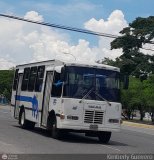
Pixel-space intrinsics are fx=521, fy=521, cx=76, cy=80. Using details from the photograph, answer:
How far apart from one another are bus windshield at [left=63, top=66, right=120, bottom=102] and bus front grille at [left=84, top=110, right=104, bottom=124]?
538mm

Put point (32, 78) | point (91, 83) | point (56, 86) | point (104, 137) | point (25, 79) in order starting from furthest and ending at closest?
point (25, 79) → point (32, 78) → point (104, 137) → point (56, 86) → point (91, 83)

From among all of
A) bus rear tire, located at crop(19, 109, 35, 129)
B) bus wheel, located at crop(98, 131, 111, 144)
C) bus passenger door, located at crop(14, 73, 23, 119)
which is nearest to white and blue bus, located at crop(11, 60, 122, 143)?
bus wheel, located at crop(98, 131, 111, 144)

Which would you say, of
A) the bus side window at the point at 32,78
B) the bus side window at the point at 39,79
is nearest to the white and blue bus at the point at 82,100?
the bus side window at the point at 39,79

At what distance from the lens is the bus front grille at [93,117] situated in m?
19.9

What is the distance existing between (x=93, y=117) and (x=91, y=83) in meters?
1.31

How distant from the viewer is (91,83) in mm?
20078

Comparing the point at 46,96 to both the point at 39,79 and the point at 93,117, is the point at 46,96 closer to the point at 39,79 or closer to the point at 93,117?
the point at 39,79

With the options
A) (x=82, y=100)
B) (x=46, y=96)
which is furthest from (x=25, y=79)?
(x=82, y=100)

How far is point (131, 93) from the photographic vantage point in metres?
61.5

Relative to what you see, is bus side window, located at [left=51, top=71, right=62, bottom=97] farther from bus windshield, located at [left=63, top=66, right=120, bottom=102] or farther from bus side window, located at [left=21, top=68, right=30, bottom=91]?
bus side window, located at [left=21, top=68, right=30, bottom=91]

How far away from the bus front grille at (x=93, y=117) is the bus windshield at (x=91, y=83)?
1.77ft

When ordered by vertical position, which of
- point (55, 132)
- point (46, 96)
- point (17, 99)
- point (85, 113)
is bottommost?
point (55, 132)

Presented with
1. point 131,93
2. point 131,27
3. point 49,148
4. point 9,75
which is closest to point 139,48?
point 131,27

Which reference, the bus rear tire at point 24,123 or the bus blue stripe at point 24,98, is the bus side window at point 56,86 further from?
the bus rear tire at point 24,123
